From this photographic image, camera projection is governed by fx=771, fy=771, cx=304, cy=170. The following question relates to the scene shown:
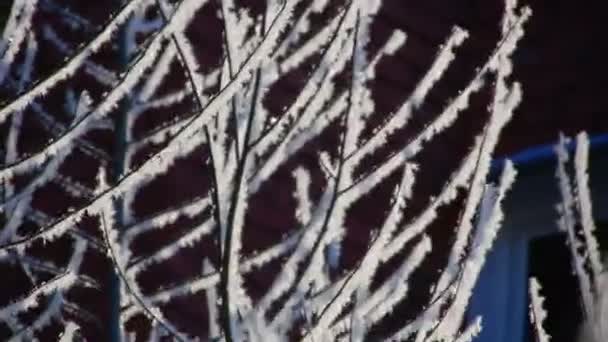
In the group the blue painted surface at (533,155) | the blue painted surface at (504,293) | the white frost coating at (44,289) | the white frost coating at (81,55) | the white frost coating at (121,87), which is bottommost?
the white frost coating at (44,289)

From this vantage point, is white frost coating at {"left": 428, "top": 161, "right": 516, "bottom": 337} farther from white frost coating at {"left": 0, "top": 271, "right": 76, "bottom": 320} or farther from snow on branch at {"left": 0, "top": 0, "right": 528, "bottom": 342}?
white frost coating at {"left": 0, "top": 271, "right": 76, "bottom": 320}

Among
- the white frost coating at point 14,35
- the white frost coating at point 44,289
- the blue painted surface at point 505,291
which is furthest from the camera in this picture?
the blue painted surface at point 505,291

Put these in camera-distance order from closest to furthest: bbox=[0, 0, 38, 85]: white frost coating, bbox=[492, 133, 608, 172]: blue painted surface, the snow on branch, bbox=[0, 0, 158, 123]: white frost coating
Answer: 1. the snow on branch
2. bbox=[0, 0, 158, 123]: white frost coating
3. bbox=[0, 0, 38, 85]: white frost coating
4. bbox=[492, 133, 608, 172]: blue painted surface

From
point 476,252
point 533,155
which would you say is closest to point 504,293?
point 533,155

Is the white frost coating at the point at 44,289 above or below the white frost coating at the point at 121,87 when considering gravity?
below

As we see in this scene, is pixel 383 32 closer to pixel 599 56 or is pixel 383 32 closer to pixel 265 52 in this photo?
pixel 599 56

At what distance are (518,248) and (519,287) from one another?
149 millimetres

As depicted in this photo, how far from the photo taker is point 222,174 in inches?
62.6

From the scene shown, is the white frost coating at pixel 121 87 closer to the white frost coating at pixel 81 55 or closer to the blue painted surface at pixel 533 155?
the white frost coating at pixel 81 55

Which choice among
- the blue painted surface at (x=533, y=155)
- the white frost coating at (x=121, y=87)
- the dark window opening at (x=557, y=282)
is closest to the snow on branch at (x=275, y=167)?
the white frost coating at (x=121, y=87)

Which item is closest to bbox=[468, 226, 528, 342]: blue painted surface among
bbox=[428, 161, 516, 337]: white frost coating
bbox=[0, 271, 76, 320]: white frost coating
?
bbox=[428, 161, 516, 337]: white frost coating

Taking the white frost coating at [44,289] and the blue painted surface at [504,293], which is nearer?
the white frost coating at [44,289]

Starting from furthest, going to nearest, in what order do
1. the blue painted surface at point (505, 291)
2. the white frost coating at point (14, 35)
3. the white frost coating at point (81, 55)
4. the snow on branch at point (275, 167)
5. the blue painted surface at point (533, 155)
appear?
the blue painted surface at point (505, 291) < the blue painted surface at point (533, 155) < the white frost coating at point (14, 35) < the white frost coating at point (81, 55) < the snow on branch at point (275, 167)

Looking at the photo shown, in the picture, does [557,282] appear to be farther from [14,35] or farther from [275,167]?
[14,35]
